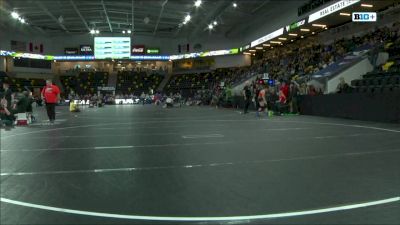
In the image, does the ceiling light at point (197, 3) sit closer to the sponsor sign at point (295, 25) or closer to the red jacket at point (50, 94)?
the sponsor sign at point (295, 25)

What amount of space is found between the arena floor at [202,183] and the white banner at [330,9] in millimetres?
20157

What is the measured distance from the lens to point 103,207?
3.78 meters

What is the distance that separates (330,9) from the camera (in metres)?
28.8

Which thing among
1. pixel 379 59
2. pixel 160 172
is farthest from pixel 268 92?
pixel 160 172

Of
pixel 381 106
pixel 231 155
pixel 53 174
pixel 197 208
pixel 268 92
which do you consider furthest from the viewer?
pixel 268 92

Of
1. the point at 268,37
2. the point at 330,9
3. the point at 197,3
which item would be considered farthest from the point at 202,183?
the point at 268,37

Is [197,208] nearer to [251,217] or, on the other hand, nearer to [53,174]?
[251,217]

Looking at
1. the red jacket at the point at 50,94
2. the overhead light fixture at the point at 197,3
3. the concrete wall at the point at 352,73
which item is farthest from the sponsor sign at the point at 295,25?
the red jacket at the point at 50,94

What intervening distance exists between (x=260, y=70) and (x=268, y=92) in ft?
68.4

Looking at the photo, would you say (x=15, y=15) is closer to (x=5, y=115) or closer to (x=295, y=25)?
(x=295, y=25)

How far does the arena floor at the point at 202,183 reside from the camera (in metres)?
3.56

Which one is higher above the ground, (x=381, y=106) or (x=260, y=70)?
(x=260, y=70)

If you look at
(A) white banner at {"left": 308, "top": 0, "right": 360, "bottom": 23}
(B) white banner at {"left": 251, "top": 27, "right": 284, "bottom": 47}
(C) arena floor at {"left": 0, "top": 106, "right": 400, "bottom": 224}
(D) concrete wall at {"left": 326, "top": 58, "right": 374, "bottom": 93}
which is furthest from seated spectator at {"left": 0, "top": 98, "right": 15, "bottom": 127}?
(B) white banner at {"left": 251, "top": 27, "right": 284, "bottom": 47}

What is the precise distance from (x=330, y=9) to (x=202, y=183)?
26790 millimetres
